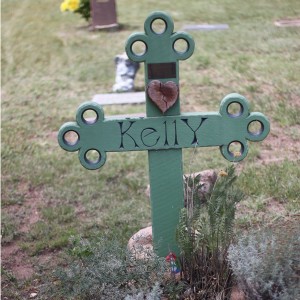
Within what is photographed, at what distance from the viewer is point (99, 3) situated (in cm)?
1136

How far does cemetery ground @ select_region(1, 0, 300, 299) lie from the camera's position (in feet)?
14.3

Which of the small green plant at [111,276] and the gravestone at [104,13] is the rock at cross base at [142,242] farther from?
the gravestone at [104,13]

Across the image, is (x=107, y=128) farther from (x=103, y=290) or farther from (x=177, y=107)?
(x=103, y=290)

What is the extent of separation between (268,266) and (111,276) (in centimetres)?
71

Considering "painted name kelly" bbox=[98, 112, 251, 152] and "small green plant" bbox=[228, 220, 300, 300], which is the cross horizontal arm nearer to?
"painted name kelly" bbox=[98, 112, 251, 152]

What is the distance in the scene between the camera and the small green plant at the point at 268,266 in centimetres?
259

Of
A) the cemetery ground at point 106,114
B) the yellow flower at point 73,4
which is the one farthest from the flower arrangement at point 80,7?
the cemetery ground at point 106,114

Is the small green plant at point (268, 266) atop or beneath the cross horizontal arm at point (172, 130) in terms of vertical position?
beneath

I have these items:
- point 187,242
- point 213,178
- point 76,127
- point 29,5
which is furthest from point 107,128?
point 29,5

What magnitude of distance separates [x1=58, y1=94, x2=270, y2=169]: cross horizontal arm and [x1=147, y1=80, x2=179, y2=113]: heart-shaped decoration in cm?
9

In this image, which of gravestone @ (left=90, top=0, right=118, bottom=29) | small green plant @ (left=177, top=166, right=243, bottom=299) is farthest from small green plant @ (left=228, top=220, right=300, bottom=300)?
gravestone @ (left=90, top=0, right=118, bottom=29)

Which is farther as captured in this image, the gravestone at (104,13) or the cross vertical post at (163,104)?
the gravestone at (104,13)

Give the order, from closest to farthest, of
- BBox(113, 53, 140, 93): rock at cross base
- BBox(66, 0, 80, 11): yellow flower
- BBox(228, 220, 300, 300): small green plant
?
BBox(228, 220, 300, 300): small green plant < BBox(113, 53, 140, 93): rock at cross base < BBox(66, 0, 80, 11): yellow flower

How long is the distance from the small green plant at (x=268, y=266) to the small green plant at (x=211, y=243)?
0.45 ft
